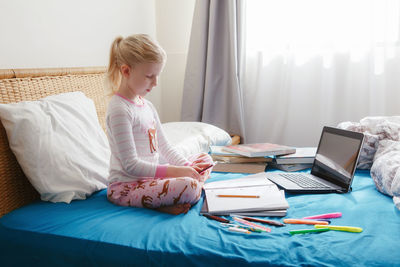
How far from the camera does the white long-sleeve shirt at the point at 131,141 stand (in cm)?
117

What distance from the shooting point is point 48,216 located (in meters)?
1.08

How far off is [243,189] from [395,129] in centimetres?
70

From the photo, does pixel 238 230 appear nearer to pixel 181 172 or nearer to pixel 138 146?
pixel 181 172

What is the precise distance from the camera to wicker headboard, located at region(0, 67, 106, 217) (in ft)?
3.84

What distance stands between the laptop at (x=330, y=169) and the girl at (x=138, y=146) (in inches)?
12.8

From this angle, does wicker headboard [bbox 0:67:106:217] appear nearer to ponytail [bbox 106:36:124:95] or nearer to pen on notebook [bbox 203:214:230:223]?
ponytail [bbox 106:36:124:95]

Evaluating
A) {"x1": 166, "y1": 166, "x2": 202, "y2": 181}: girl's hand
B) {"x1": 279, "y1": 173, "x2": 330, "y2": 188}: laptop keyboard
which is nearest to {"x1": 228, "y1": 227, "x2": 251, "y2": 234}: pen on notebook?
{"x1": 166, "y1": 166, "x2": 202, "y2": 181}: girl's hand

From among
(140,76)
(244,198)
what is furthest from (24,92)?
(244,198)

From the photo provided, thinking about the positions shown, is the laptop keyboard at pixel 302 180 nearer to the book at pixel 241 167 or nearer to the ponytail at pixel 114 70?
the book at pixel 241 167

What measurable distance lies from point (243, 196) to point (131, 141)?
0.41 meters

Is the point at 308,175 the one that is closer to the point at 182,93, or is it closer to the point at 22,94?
the point at 22,94

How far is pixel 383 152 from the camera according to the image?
4.51 ft

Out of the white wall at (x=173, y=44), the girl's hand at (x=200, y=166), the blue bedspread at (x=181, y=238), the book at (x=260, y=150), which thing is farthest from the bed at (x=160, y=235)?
the white wall at (x=173, y=44)

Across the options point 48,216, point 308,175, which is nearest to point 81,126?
point 48,216
